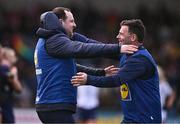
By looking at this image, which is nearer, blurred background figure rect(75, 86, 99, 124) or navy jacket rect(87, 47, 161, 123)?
navy jacket rect(87, 47, 161, 123)

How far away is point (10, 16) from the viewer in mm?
23250

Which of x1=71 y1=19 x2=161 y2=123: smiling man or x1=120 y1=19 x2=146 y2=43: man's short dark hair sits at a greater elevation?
x1=120 y1=19 x2=146 y2=43: man's short dark hair

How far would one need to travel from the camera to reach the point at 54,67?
850 cm

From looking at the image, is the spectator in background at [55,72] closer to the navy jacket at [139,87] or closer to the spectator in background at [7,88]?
→ the navy jacket at [139,87]

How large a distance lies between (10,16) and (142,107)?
50.4ft

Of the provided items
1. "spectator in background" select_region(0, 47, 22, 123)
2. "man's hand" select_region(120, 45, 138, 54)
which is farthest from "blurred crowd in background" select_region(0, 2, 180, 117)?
"man's hand" select_region(120, 45, 138, 54)

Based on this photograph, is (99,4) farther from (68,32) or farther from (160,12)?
(68,32)

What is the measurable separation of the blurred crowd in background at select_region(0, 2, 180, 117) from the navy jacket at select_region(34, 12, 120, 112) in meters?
11.5

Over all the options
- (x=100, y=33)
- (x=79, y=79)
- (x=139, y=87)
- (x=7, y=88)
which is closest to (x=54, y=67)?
(x=79, y=79)

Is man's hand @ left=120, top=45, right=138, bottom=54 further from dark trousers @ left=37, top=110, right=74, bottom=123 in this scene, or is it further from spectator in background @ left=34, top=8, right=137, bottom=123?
dark trousers @ left=37, top=110, right=74, bottom=123

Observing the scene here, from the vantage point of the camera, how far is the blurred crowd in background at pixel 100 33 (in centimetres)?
2108

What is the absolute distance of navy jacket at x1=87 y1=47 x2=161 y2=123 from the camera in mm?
8305

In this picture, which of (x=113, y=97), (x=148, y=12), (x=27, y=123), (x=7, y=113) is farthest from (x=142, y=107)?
(x=148, y=12)

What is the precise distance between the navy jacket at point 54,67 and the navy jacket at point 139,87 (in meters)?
0.54
